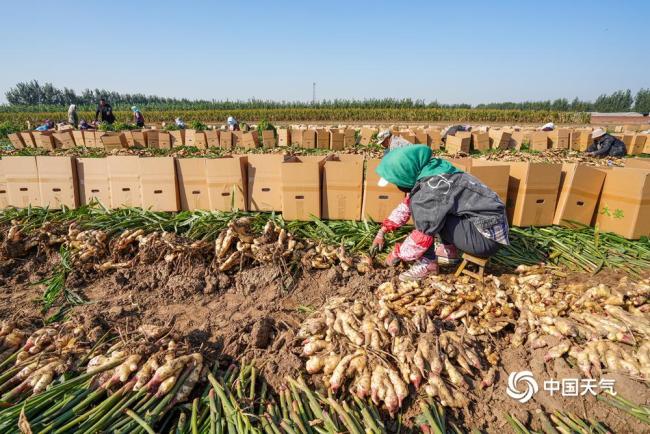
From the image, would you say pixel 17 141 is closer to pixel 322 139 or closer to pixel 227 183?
pixel 322 139

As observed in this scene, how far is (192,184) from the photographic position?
4.05 m

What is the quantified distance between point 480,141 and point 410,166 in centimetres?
1011

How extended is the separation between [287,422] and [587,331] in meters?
2.04

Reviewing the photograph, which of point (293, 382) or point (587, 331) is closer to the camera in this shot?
point (293, 382)

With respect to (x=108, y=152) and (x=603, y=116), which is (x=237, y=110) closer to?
(x=108, y=152)

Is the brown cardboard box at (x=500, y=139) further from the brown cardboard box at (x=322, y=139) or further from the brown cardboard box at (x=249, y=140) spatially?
the brown cardboard box at (x=249, y=140)

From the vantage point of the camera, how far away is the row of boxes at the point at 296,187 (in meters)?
3.70

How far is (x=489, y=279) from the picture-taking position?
3.00 meters

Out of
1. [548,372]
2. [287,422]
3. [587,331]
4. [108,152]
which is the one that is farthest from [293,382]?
[108,152]

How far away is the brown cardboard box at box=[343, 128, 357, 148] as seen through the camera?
1253cm

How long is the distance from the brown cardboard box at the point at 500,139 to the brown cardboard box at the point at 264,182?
33.9 feet

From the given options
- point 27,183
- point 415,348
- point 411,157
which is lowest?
point 415,348

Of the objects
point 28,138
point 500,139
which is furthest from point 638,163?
point 28,138

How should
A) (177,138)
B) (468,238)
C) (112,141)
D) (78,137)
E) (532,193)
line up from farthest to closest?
(177,138) → (78,137) → (112,141) → (532,193) → (468,238)
